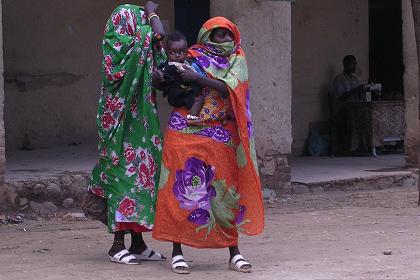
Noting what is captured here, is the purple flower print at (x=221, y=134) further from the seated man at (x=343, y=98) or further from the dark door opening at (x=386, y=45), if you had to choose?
the dark door opening at (x=386, y=45)

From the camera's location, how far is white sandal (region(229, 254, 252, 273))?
610cm

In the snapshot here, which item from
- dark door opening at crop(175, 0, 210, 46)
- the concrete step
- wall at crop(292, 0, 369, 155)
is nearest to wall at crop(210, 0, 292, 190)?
the concrete step

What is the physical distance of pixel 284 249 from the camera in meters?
7.06

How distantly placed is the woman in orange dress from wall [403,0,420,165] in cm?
538

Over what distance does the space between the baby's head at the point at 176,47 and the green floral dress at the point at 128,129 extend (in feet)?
0.58

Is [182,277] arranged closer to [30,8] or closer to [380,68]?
[30,8]

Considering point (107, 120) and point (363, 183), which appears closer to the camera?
point (107, 120)

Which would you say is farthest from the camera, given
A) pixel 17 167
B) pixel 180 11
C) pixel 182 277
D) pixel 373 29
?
pixel 373 29

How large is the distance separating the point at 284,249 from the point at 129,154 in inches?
58.7

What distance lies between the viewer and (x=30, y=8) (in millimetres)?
11062

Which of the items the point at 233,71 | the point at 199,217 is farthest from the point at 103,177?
the point at 233,71

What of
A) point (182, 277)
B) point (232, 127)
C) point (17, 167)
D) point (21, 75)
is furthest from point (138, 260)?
point (21, 75)

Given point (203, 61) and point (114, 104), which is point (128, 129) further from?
point (203, 61)

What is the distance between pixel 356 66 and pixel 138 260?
7521 mm
